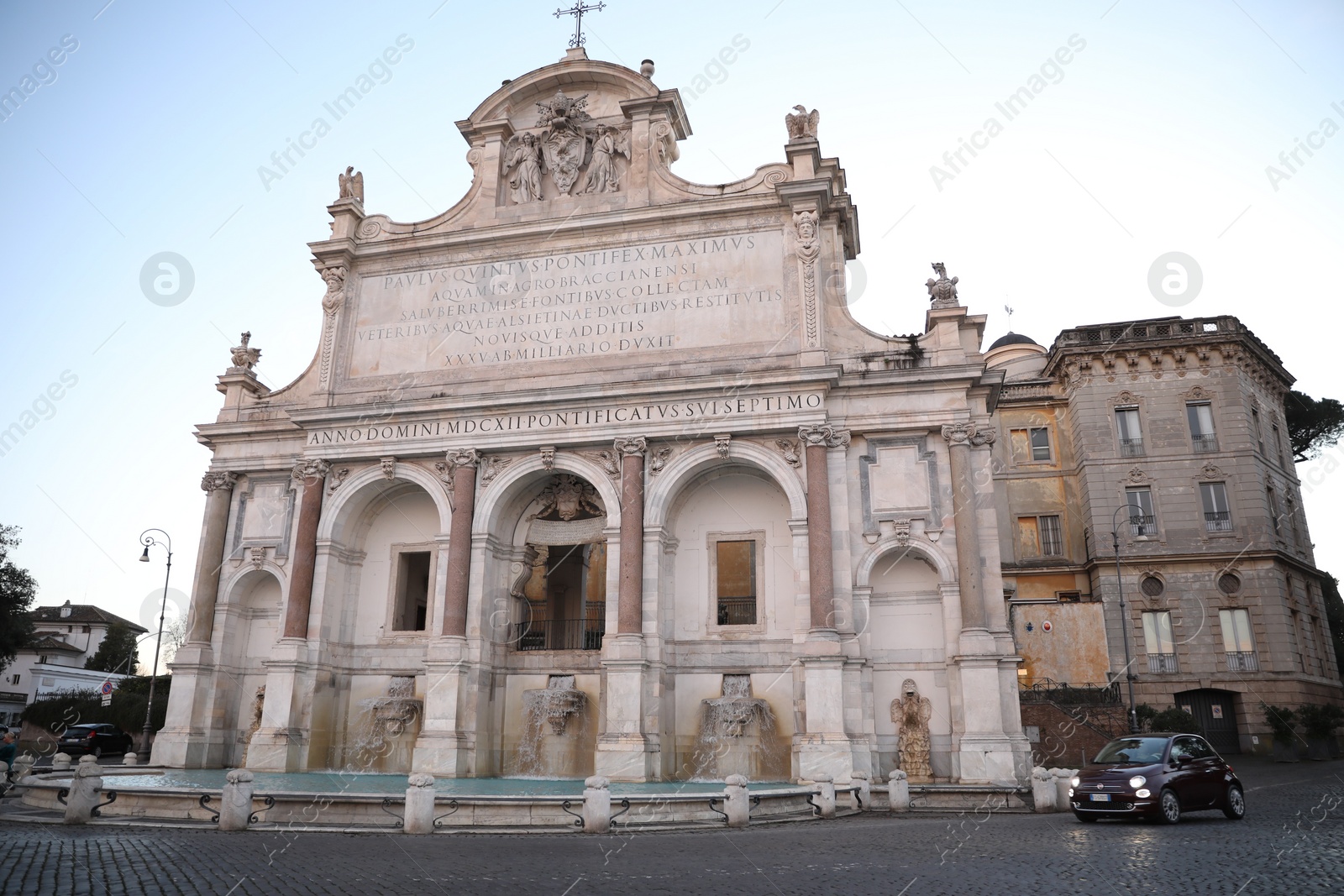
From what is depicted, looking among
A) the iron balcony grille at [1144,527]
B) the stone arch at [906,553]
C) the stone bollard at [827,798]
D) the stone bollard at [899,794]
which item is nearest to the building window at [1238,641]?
the iron balcony grille at [1144,527]

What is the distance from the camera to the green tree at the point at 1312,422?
47969 millimetres

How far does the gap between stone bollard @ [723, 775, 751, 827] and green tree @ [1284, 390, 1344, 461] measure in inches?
1721

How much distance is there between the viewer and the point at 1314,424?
48438mm

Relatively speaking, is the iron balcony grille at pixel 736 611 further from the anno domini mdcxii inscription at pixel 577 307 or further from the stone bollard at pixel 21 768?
the stone bollard at pixel 21 768

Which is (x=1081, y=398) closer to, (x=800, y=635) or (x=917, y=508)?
(x=917, y=508)

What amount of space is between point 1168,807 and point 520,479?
55.9ft

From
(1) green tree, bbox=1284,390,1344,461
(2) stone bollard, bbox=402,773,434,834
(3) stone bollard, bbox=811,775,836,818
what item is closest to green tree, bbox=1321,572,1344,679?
(1) green tree, bbox=1284,390,1344,461

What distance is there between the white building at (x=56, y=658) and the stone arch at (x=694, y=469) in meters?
50.9

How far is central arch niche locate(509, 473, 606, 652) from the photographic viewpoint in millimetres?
27266

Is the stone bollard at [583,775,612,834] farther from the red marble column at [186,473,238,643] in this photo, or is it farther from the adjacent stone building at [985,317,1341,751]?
the adjacent stone building at [985,317,1341,751]

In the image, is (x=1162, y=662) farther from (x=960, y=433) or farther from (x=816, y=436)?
(x=816, y=436)

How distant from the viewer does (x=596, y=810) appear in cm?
1487

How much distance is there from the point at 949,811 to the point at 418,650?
15.2 metres

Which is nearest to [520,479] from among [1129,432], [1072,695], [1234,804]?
[1234,804]
